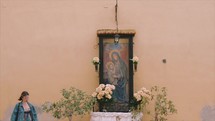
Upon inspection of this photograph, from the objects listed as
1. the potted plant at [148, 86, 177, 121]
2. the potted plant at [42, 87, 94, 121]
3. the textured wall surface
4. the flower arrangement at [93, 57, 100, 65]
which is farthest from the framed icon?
the potted plant at [42, 87, 94, 121]

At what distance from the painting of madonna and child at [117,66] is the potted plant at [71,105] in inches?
40.9

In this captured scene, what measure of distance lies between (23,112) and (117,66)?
9.96ft

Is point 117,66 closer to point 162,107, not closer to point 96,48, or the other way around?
point 96,48

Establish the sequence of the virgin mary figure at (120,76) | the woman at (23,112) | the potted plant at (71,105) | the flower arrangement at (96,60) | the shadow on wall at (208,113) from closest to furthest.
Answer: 1. the woman at (23,112)
2. the potted plant at (71,105)
3. the flower arrangement at (96,60)
4. the virgin mary figure at (120,76)
5. the shadow on wall at (208,113)

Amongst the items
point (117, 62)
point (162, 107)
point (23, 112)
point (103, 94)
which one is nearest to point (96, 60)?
point (117, 62)

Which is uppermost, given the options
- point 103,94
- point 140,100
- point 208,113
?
point 103,94

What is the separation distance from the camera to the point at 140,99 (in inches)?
480

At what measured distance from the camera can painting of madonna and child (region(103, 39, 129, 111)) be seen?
1270 cm

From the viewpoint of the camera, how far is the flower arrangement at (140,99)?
12156 mm

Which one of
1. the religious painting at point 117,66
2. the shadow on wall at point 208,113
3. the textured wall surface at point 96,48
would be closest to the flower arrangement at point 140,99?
the religious painting at point 117,66

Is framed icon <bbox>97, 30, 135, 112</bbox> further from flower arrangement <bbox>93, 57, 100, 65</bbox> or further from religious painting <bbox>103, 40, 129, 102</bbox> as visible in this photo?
flower arrangement <bbox>93, 57, 100, 65</bbox>

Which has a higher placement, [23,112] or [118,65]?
[118,65]

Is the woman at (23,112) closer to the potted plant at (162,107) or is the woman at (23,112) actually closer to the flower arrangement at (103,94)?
the flower arrangement at (103,94)

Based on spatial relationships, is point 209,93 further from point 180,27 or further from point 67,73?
point 67,73
